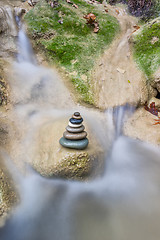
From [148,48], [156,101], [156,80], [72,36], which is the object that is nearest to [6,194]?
[156,101]

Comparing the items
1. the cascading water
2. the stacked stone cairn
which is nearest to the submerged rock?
the stacked stone cairn

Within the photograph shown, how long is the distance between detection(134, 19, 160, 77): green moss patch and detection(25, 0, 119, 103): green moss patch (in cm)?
165

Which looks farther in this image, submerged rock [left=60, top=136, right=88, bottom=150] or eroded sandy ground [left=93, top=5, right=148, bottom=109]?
eroded sandy ground [left=93, top=5, right=148, bottom=109]

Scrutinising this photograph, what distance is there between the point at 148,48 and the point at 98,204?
24.9 feet

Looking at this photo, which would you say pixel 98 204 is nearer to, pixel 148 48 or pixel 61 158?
pixel 61 158

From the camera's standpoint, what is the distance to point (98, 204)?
4398mm

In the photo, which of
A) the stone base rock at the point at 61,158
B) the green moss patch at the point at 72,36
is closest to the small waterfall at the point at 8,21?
the green moss patch at the point at 72,36

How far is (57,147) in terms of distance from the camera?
4.79m

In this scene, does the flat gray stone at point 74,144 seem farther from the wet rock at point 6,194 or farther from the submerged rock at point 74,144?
the wet rock at point 6,194

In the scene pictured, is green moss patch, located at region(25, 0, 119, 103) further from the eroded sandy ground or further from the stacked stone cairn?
the stacked stone cairn

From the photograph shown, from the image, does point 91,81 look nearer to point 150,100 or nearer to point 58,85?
point 58,85

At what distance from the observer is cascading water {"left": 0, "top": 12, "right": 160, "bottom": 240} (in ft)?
12.6

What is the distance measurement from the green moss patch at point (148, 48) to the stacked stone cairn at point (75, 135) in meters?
4.99

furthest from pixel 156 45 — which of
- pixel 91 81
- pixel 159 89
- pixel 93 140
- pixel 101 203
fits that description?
pixel 101 203
